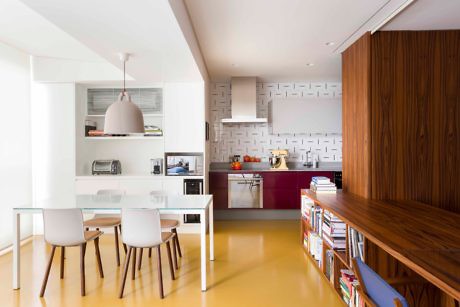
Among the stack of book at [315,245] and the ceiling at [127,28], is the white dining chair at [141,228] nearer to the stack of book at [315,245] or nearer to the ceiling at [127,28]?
the ceiling at [127,28]

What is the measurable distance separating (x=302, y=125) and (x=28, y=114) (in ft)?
14.0

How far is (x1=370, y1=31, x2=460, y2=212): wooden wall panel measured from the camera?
326cm

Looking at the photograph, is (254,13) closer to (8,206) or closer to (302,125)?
(302,125)

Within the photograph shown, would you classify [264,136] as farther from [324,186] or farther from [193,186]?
[324,186]

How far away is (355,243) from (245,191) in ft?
9.77

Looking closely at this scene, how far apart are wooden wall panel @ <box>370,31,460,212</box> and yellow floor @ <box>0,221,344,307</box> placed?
3.93 feet

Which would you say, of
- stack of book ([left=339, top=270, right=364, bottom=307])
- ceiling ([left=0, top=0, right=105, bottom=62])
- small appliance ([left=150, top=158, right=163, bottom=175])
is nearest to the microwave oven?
small appliance ([left=150, top=158, right=163, bottom=175])

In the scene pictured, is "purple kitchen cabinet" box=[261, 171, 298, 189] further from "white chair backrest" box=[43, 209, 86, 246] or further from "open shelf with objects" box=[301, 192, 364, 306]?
"white chair backrest" box=[43, 209, 86, 246]

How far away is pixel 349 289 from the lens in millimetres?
2418

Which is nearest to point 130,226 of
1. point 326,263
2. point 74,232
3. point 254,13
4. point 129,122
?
point 74,232

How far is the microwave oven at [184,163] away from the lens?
4.77 metres

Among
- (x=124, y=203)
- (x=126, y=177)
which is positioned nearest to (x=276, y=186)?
(x=126, y=177)

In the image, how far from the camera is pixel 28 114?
14.8 ft

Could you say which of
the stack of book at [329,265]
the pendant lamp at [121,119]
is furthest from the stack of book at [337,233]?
the pendant lamp at [121,119]
